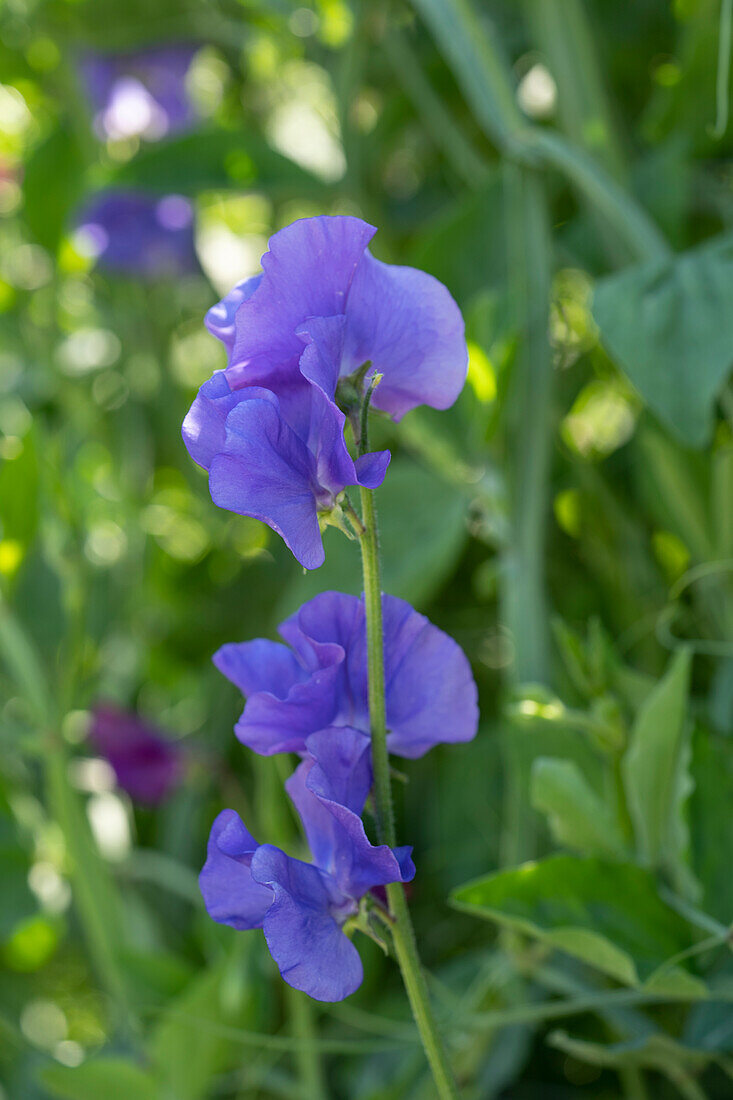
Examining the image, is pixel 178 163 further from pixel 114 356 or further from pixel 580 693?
pixel 580 693

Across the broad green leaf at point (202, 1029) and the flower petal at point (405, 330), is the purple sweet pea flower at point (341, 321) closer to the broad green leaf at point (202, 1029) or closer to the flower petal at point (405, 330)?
the flower petal at point (405, 330)

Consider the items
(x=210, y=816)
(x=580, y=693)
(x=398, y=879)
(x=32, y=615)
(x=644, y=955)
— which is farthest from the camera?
(x=210, y=816)

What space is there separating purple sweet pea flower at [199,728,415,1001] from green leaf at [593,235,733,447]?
0.67 feet

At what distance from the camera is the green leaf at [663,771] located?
0.38 metres

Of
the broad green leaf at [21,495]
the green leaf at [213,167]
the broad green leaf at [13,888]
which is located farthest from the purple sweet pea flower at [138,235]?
the broad green leaf at [13,888]

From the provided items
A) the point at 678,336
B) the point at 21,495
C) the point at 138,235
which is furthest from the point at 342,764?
the point at 138,235

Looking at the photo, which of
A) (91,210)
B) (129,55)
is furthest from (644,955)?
(129,55)

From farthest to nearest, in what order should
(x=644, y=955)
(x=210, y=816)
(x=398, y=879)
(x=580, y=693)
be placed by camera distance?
1. (x=210, y=816)
2. (x=580, y=693)
3. (x=644, y=955)
4. (x=398, y=879)

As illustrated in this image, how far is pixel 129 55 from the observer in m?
0.84

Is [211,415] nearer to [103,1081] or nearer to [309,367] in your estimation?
[309,367]

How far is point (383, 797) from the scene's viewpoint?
263 mm

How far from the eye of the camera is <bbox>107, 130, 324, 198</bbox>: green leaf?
0.65 metres

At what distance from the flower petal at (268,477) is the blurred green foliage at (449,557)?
17 cm

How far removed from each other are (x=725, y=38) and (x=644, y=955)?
0.34m
